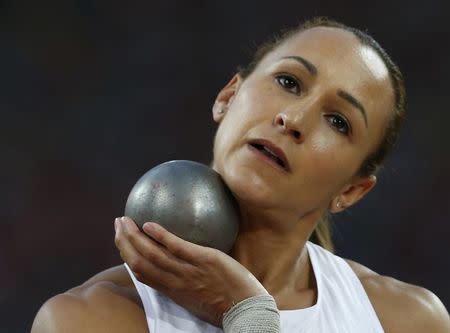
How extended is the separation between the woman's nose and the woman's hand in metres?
0.43

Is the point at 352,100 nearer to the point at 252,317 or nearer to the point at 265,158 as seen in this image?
the point at 265,158

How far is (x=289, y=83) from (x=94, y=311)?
0.91 m

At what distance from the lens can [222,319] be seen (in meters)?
1.96

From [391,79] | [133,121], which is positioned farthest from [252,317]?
[133,121]

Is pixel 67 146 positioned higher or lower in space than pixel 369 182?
lower

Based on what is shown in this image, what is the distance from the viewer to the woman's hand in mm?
1802

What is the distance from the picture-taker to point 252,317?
74.0 inches

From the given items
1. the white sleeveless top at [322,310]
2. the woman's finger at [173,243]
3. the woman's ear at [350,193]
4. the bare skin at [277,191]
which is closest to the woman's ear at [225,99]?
the bare skin at [277,191]

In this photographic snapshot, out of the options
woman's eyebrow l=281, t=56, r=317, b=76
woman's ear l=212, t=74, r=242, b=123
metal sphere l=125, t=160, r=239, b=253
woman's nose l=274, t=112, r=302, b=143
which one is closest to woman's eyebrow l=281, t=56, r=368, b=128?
woman's eyebrow l=281, t=56, r=317, b=76

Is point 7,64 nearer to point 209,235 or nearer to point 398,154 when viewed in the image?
point 398,154

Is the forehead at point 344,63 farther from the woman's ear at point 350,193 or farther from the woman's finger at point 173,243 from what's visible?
the woman's finger at point 173,243

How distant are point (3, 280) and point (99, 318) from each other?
2590 mm

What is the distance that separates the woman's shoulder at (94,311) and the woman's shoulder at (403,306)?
0.93 m

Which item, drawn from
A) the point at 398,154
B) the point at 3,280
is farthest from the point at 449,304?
the point at 3,280
